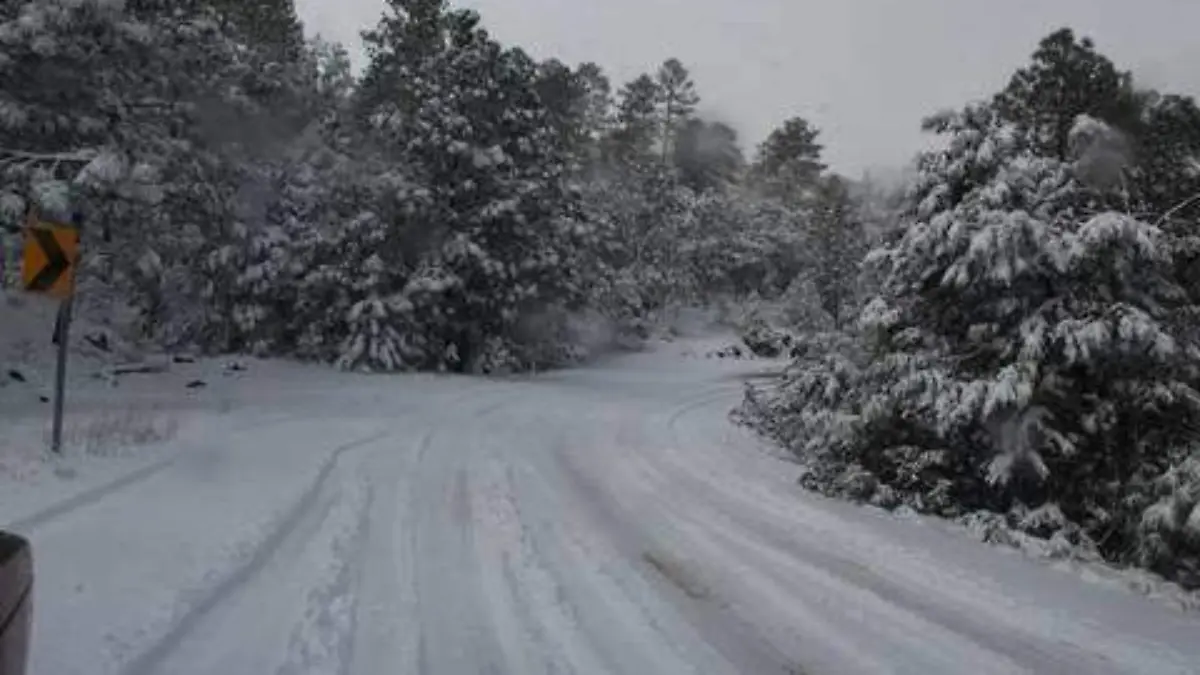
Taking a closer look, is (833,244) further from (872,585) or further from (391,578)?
(391,578)

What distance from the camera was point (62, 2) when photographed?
57.8 ft

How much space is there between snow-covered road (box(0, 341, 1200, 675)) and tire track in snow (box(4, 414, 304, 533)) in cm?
3

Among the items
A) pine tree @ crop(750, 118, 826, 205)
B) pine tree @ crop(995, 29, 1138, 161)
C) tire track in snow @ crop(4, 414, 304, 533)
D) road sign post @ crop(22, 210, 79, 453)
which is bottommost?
tire track in snow @ crop(4, 414, 304, 533)

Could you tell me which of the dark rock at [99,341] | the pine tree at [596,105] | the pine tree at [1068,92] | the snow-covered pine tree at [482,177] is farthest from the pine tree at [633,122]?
the pine tree at [1068,92]

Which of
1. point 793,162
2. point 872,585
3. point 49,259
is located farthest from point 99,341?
point 793,162

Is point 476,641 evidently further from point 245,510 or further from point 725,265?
point 725,265

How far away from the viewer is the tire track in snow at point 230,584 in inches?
238

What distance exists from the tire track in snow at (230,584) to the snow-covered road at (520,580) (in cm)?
2

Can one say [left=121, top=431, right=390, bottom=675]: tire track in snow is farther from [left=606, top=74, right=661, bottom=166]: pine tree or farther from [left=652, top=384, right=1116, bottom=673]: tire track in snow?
[left=606, top=74, right=661, bottom=166]: pine tree

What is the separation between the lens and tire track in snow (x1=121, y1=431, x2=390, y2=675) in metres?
6.04

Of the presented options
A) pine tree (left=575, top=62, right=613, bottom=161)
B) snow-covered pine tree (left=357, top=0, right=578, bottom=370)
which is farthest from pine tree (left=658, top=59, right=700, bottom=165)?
snow-covered pine tree (left=357, top=0, right=578, bottom=370)

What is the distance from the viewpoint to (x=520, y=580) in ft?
27.7

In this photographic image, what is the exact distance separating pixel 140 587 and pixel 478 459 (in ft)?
24.9

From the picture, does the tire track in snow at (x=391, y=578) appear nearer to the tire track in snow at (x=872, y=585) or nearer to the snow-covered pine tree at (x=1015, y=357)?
the tire track in snow at (x=872, y=585)
